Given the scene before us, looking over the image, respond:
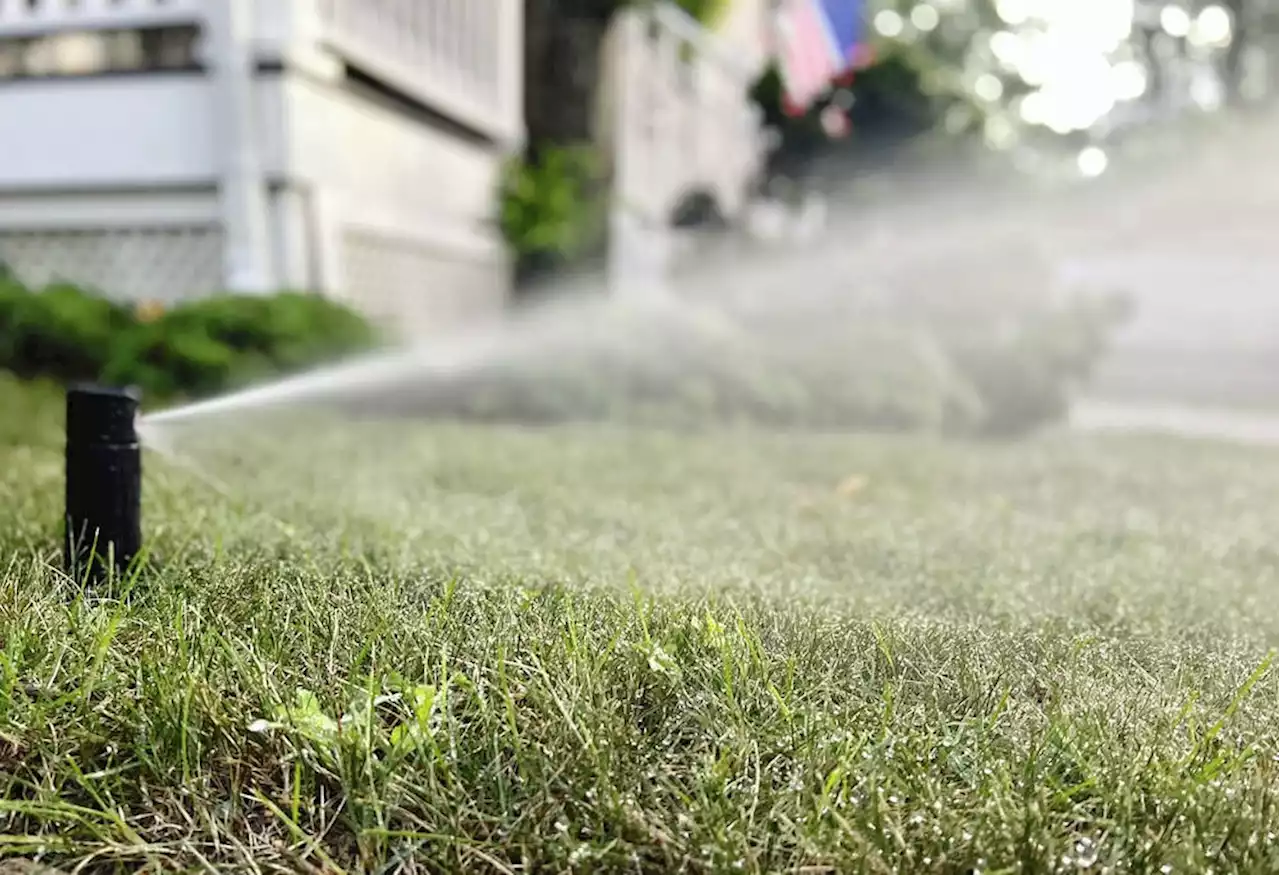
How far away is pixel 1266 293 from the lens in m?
9.31

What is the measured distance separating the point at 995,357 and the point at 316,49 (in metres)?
3.61

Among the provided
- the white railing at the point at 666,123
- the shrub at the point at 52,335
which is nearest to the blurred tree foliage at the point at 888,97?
the white railing at the point at 666,123

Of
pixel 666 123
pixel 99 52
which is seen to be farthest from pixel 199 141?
pixel 666 123

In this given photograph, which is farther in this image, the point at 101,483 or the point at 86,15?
the point at 86,15

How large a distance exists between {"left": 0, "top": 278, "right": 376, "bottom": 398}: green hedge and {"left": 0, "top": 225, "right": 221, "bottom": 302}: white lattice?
1.07 feet

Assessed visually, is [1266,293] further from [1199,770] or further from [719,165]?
[1199,770]

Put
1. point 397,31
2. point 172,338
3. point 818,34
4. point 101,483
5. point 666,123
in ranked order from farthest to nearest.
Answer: point 818,34, point 666,123, point 397,31, point 172,338, point 101,483

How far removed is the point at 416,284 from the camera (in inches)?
223

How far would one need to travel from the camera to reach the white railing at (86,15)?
4.30 metres

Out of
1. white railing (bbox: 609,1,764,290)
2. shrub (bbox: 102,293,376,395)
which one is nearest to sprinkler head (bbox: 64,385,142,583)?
shrub (bbox: 102,293,376,395)

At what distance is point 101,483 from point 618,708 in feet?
2.80

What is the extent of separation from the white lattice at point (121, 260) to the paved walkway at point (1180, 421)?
15.0 feet

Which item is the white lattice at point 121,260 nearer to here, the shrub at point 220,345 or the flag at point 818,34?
the shrub at point 220,345

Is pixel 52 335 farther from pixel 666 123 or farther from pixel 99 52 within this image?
pixel 666 123
